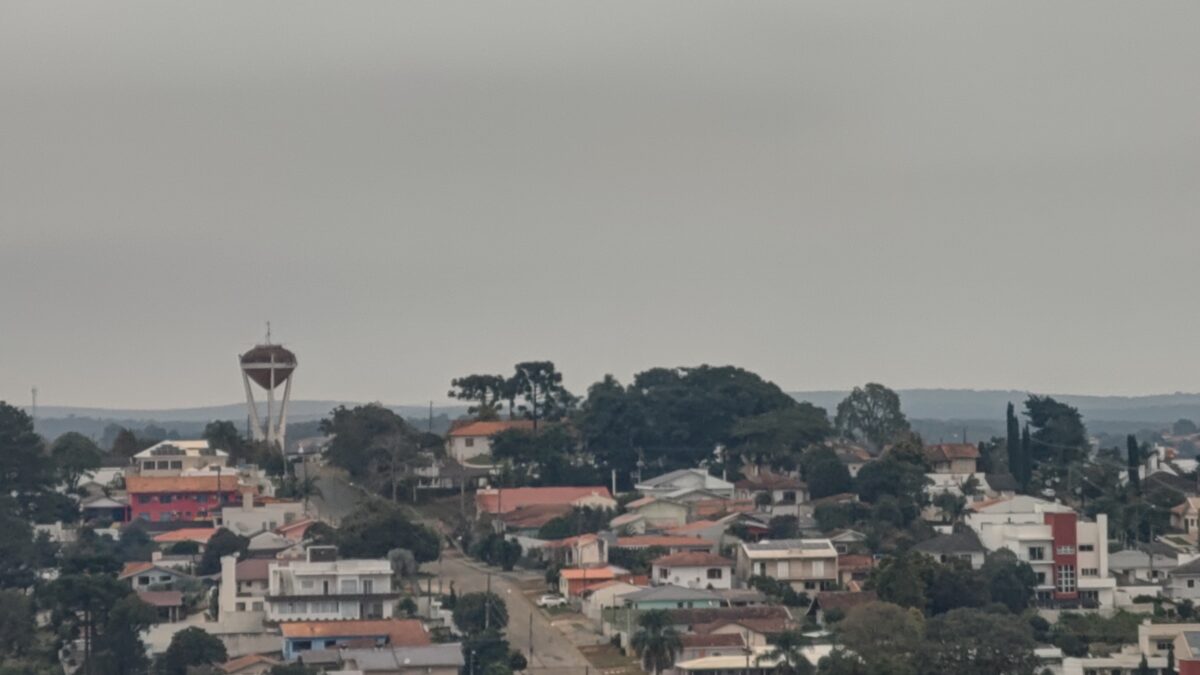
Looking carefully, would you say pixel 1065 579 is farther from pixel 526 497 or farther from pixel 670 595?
pixel 526 497

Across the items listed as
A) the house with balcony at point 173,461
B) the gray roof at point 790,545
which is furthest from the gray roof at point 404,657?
the house with balcony at point 173,461

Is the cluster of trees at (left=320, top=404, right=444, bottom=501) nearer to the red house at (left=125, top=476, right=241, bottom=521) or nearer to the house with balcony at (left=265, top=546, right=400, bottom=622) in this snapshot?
the red house at (left=125, top=476, right=241, bottom=521)

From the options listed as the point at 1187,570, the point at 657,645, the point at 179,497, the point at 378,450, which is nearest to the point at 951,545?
the point at 1187,570

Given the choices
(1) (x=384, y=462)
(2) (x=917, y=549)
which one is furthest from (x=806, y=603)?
(1) (x=384, y=462)

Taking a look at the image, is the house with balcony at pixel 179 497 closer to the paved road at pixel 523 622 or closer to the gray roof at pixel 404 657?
the paved road at pixel 523 622

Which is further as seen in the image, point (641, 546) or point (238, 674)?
point (641, 546)

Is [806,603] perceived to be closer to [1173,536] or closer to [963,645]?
[963,645]
